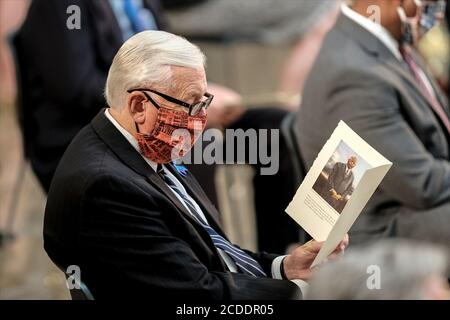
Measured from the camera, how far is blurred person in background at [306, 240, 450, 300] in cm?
222

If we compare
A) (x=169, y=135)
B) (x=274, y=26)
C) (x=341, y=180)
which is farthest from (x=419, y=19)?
(x=274, y=26)

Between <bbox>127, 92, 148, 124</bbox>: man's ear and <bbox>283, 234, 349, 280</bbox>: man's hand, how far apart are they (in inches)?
20.3

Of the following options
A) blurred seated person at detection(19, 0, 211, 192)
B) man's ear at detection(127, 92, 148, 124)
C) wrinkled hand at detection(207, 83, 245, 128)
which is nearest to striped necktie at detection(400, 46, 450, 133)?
wrinkled hand at detection(207, 83, 245, 128)

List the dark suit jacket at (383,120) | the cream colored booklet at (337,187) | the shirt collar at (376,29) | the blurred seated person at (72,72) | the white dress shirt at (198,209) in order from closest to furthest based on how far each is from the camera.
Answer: the cream colored booklet at (337,187)
the white dress shirt at (198,209)
the dark suit jacket at (383,120)
the shirt collar at (376,29)
the blurred seated person at (72,72)

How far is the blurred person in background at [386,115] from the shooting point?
3355 mm

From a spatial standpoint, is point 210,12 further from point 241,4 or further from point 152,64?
point 152,64

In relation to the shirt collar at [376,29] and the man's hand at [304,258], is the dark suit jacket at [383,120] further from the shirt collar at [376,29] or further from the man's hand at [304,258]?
the man's hand at [304,258]

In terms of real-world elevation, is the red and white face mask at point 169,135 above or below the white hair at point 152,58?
below

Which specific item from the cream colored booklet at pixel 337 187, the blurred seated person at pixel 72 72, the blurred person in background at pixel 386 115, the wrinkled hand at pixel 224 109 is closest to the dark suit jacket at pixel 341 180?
the cream colored booklet at pixel 337 187

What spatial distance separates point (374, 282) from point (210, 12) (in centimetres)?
425

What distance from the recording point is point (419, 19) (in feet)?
12.1

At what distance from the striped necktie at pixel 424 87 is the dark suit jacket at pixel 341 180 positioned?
112 cm

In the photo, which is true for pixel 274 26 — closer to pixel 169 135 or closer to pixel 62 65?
pixel 62 65
